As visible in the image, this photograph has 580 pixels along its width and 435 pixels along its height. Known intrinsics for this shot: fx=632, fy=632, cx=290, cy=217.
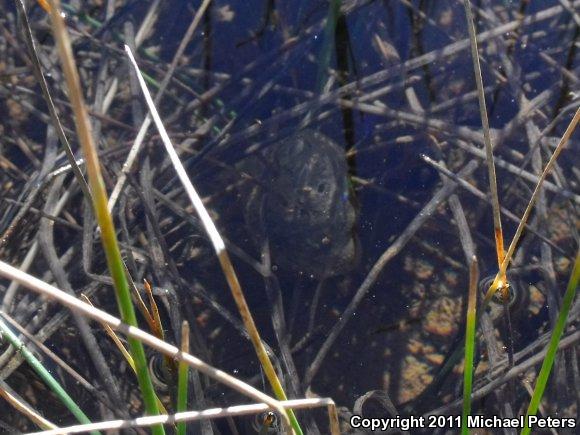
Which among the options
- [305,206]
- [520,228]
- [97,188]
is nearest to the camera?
[97,188]

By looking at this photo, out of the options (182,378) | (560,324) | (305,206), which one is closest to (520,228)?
(560,324)

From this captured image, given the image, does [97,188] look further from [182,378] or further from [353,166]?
[353,166]

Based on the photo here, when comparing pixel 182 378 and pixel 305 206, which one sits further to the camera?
pixel 305 206

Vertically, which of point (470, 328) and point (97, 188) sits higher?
point (97, 188)

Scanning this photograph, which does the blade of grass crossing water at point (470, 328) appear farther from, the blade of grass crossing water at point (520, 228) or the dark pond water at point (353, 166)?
the dark pond water at point (353, 166)

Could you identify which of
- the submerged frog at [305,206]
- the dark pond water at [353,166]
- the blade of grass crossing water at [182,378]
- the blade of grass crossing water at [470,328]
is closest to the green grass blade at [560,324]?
the blade of grass crossing water at [470,328]

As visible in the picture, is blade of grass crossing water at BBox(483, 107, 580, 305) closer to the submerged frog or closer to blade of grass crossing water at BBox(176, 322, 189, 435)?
blade of grass crossing water at BBox(176, 322, 189, 435)

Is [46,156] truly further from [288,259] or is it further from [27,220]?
[288,259]

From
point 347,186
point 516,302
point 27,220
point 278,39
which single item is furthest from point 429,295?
point 27,220

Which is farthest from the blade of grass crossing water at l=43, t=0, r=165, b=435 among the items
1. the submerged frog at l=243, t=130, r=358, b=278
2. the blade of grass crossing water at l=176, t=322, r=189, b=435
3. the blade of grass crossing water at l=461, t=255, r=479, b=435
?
the submerged frog at l=243, t=130, r=358, b=278
